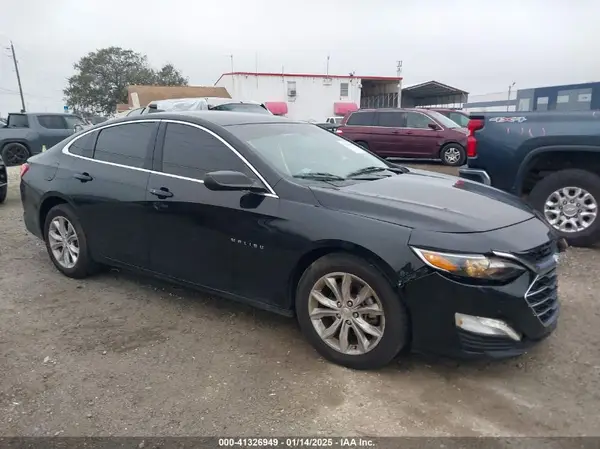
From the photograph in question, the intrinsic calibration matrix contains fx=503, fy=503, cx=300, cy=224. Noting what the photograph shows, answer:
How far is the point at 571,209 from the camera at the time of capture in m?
5.62

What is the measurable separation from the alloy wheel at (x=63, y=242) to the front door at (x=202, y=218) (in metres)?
1.08

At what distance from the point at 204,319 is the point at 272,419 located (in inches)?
54.4

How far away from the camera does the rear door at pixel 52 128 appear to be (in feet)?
46.5

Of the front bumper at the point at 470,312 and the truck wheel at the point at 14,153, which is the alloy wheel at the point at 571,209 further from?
the truck wheel at the point at 14,153

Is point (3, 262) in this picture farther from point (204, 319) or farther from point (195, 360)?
point (195, 360)

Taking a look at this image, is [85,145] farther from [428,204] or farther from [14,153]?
[14,153]

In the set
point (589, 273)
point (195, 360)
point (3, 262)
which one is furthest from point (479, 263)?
point (3, 262)

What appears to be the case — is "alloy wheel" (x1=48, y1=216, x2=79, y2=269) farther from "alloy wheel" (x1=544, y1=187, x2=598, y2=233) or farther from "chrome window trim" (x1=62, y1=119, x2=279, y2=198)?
"alloy wheel" (x1=544, y1=187, x2=598, y2=233)

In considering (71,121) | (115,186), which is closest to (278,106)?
(71,121)

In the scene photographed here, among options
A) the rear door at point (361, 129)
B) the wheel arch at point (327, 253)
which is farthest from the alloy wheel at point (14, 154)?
the wheel arch at point (327, 253)

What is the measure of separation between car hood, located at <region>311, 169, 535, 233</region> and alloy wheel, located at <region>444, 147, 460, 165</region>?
32.5 ft

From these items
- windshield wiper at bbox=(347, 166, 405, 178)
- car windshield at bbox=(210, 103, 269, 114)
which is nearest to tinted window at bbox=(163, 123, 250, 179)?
windshield wiper at bbox=(347, 166, 405, 178)

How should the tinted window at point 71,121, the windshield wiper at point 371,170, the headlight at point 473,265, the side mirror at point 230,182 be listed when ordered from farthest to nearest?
the tinted window at point 71,121 → the windshield wiper at point 371,170 → the side mirror at point 230,182 → the headlight at point 473,265

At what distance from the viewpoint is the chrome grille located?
289 cm
